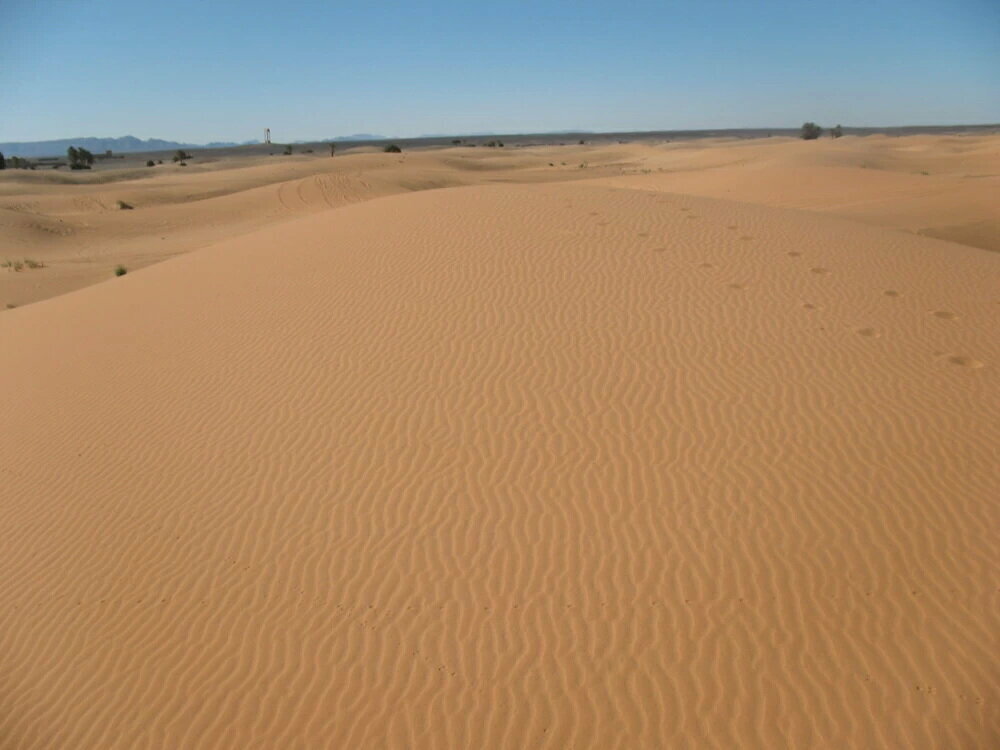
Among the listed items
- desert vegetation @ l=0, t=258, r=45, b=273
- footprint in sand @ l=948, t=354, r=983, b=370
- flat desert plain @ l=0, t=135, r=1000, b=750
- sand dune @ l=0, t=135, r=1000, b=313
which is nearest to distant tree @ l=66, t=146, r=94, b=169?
sand dune @ l=0, t=135, r=1000, b=313

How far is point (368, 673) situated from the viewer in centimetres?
459

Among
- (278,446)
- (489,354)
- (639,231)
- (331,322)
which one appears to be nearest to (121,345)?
(331,322)

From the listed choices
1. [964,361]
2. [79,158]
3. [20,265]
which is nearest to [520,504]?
[964,361]

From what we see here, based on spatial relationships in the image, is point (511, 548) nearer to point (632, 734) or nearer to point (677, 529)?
point (677, 529)

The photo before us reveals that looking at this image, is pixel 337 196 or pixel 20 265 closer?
pixel 20 265

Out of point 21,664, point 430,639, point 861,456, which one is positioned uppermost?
point 861,456

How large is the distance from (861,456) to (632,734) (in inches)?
128

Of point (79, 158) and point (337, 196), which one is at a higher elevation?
point (337, 196)

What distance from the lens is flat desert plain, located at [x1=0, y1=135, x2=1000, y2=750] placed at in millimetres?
4344

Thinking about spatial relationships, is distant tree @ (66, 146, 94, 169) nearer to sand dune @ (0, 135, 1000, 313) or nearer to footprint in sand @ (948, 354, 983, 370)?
sand dune @ (0, 135, 1000, 313)

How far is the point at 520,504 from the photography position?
5793 millimetres

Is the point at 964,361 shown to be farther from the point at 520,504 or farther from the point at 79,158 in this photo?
the point at 79,158

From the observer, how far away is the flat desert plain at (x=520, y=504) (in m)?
4.34

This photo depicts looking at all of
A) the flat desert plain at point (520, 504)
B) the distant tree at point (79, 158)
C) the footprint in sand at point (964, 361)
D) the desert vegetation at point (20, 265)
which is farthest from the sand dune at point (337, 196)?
the distant tree at point (79, 158)
